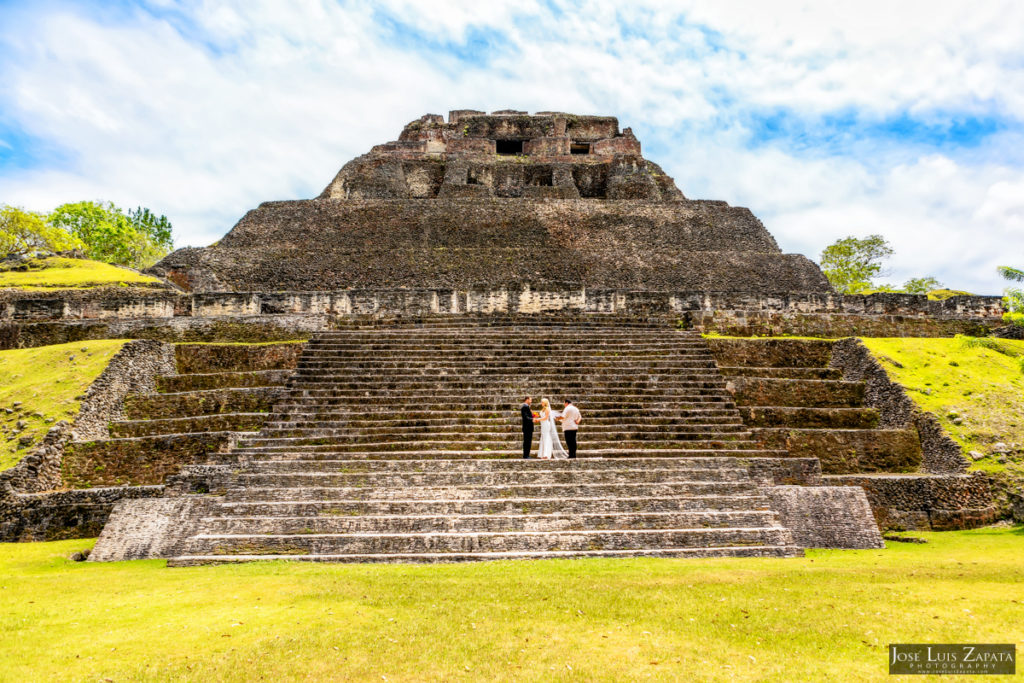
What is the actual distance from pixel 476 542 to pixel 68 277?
15411mm

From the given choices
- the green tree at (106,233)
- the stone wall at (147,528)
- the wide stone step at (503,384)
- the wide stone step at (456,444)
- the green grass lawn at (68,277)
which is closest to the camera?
the stone wall at (147,528)

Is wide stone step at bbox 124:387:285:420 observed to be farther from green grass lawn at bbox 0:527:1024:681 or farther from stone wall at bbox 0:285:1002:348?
green grass lawn at bbox 0:527:1024:681

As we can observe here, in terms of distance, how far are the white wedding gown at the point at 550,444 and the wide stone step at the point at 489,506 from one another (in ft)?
3.13

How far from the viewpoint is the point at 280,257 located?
1795 cm

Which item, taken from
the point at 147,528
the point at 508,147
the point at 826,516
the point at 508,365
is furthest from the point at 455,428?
the point at 508,147

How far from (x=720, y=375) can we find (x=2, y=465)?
9610 millimetres

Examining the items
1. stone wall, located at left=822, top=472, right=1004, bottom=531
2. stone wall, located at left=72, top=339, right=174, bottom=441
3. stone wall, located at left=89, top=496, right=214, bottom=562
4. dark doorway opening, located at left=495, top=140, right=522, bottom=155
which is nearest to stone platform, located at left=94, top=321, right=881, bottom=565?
stone wall, located at left=89, top=496, right=214, bottom=562

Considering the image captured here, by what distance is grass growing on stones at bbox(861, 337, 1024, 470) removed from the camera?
8.52 meters

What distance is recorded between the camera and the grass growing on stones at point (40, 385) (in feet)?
27.5

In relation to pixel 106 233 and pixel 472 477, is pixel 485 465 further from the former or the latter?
pixel 106 233

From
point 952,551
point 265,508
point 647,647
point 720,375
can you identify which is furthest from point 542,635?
point 720,375

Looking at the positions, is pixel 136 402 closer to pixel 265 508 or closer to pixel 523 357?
pixel 265 508

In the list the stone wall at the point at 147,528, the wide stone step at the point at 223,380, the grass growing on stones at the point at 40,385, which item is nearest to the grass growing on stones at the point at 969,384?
the stone wall at the point at 147,528

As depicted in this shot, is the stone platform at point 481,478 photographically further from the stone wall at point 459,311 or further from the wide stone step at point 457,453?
the stone wall at point 459,311
